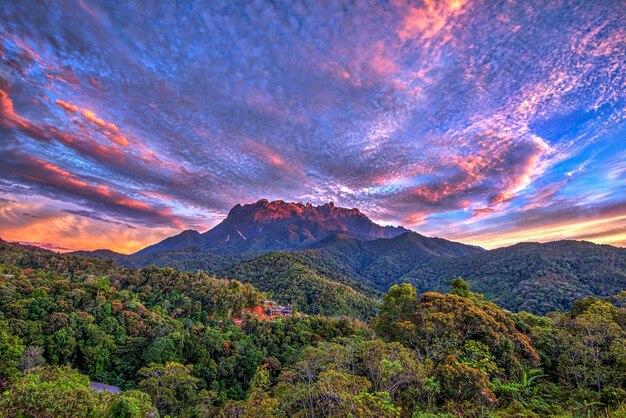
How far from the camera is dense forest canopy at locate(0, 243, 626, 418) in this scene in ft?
38.3

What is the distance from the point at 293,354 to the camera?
35.6m

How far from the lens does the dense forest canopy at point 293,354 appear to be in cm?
1168

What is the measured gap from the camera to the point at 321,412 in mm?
11609

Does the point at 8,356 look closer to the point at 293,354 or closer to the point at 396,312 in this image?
the point at 293,354

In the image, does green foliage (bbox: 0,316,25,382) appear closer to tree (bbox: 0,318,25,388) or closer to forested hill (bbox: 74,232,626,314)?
tree (bbox: 0,318,25,388)

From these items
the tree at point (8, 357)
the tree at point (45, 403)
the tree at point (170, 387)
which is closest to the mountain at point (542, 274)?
the tree at point (170, 387)

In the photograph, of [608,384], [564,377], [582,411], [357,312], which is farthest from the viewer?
[357,312]

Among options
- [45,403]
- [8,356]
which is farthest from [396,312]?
[8,356]

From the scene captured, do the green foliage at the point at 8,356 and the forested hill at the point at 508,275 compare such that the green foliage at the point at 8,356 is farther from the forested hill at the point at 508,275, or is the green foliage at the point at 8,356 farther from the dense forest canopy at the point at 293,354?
the forested hill at the point at 508,275

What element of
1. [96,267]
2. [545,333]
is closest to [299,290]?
[96,267]

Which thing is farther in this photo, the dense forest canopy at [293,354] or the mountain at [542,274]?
the mountain at [542,274]

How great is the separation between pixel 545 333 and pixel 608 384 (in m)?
4.85

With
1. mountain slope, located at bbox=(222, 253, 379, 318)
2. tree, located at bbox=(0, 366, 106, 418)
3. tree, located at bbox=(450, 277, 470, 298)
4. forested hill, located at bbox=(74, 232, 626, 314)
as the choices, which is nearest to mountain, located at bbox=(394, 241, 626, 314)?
forested hill, located at bbox=(74, 232, 626, 314)

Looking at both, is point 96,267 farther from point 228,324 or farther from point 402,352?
point 402,352
